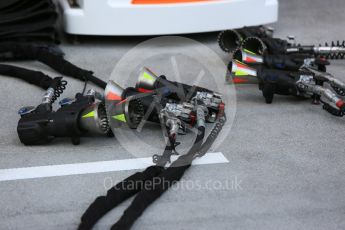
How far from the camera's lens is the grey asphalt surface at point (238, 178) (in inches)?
79.9

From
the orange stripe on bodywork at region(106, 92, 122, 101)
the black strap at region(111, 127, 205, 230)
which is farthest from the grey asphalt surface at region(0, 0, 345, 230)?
the orange stripe on bodywork at region(106, 92, 122, 101)

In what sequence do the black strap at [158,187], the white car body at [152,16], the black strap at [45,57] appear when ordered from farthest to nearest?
the white car body at [152,16], the black strap at [45,57], the black strap at [158,187]

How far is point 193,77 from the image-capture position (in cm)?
337

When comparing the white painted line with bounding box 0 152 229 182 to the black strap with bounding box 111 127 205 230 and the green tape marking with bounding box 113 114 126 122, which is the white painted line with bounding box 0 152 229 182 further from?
the green tape marking with bounding box 113 114 126 122

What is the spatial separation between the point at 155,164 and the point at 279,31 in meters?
2.14

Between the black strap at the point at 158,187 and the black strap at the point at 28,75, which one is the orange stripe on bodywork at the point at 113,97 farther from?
the black strap at the point at 28,75

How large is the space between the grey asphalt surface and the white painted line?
0.03 metres

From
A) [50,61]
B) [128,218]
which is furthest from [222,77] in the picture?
[128,218]

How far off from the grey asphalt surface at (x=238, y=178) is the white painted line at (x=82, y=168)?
3cm

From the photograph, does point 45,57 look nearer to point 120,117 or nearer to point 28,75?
point 28,75

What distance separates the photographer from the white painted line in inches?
92.4

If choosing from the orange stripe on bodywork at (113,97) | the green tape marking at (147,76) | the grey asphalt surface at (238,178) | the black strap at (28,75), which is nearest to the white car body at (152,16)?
the black strap at (28,75)

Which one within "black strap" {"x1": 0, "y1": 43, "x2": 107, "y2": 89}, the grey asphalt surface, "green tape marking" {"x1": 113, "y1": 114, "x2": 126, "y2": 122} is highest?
"green tape marking" {"x1": 113, "y1": 114, "x2": 126, "y2": 122}

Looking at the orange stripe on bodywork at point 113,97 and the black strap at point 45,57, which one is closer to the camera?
the orange stripe on bodywork at point 113,97
